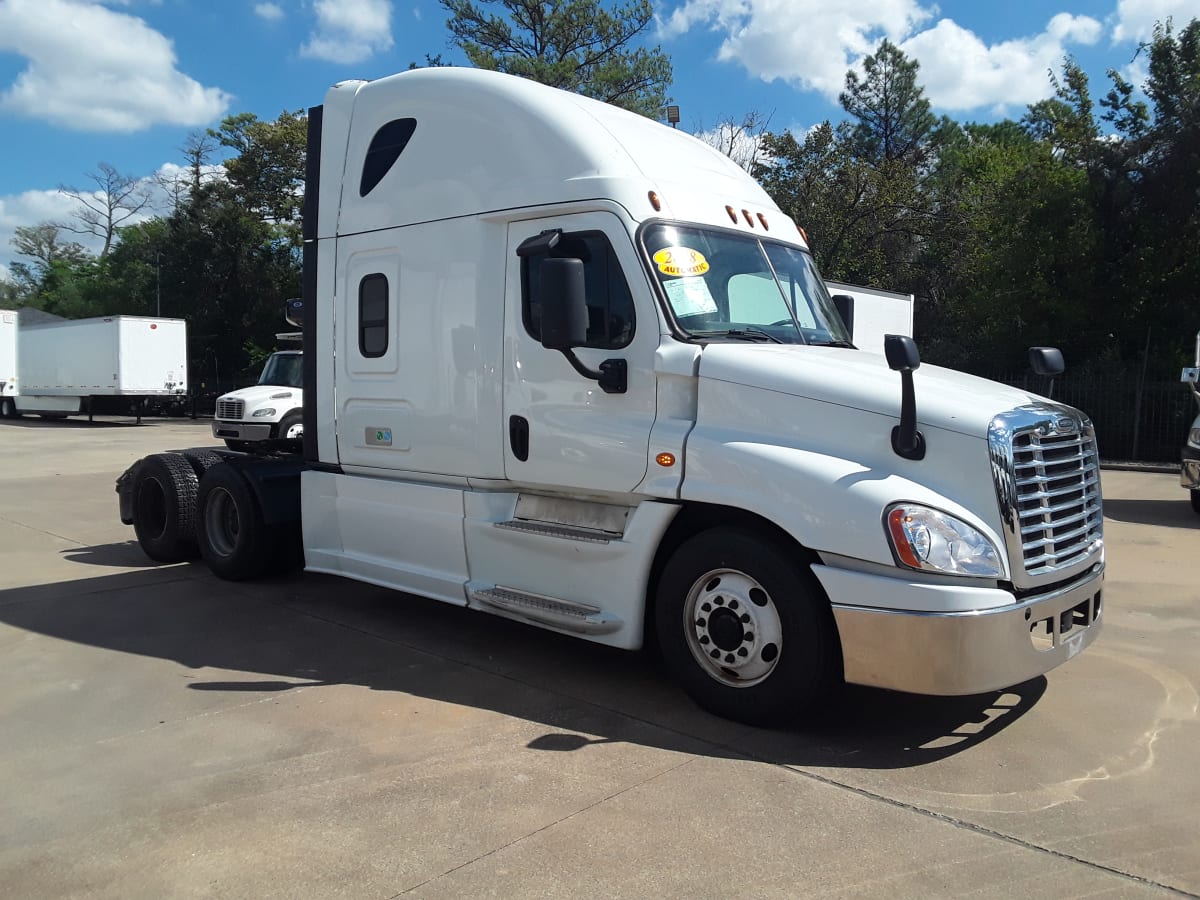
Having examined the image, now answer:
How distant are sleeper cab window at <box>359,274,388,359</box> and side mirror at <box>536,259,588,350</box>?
1893 millimetres

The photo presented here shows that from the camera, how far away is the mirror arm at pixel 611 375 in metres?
4.85

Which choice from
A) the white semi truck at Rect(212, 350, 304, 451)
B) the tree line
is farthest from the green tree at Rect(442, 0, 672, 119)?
the white semi truck at Rect(212, 350, 304, 451)

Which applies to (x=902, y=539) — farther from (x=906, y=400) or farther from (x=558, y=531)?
(x=558, y=531)

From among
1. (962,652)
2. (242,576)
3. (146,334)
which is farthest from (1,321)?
(962,652)

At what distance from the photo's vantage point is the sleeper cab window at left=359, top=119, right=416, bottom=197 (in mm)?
6117

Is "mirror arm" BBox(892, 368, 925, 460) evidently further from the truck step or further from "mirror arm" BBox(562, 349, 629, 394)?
the truck step

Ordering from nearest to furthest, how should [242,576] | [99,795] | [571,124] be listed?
[99,795]
[571,124]
[242,576]

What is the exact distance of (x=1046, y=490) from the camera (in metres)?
4.30

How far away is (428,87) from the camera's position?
596 centimetres

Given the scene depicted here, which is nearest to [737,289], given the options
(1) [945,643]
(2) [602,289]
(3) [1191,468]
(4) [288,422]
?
(2) [602,289]

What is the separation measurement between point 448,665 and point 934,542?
2953 millimetres

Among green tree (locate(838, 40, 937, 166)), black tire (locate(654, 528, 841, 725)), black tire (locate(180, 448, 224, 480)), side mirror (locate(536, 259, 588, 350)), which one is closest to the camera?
black tire (locate(654, 528, 841, 725))

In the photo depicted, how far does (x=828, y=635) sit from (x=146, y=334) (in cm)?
3062

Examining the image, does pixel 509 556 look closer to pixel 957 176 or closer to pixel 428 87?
pixel 428 87
